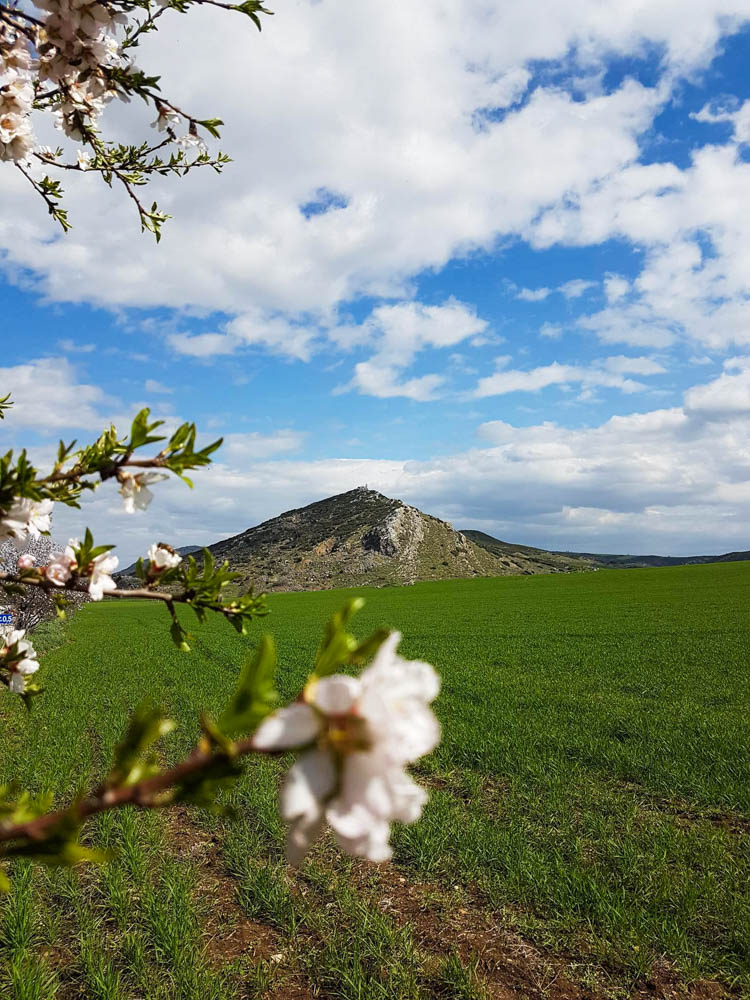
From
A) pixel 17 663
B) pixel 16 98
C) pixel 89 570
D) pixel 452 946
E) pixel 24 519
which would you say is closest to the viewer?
pixel 24 519

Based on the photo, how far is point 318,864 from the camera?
5953mm

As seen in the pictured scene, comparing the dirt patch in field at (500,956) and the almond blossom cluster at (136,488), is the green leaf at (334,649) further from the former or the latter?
the dirt patch in field at (500,956)

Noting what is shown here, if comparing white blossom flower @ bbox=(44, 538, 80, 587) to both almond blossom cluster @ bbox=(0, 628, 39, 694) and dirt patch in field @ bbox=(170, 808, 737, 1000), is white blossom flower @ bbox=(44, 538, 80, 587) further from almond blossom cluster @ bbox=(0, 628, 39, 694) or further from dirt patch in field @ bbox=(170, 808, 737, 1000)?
dirt patch in field @ bbox=(170, 808, 737, 1000)

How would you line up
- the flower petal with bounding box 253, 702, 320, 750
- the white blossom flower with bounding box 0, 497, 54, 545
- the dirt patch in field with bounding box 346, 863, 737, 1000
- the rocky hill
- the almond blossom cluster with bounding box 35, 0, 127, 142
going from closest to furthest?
the flower petal with bounding box 253, 702, 320, 750 < the white blossom flower with bounding box 0, 497, 54, 545 < the almond blossom cluster with bounding box 35, 0, 127, 142 < the dirt patch in field with bounding box 346, 863, 737, 1000 < the rocky hill

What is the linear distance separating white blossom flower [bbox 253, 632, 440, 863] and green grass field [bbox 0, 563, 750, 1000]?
14.7 feet

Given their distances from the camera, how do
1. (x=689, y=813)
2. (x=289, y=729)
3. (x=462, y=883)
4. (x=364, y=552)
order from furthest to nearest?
(x=364, y=552) < (x=689, y=813) < (x=462, y=883) < (x=289, y=729)

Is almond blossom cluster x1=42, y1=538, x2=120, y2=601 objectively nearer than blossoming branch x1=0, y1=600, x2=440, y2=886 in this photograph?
No

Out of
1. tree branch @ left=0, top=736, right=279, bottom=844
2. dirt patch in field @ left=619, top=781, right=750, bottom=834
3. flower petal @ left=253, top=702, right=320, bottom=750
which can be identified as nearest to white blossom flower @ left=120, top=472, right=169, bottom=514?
tree branch @ left=0, top=736, right=279, bottom=844

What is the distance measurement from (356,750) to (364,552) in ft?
342

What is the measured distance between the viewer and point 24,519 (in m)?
1.57

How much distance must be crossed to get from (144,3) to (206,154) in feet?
2.76

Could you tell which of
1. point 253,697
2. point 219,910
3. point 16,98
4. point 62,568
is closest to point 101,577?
point 62,568

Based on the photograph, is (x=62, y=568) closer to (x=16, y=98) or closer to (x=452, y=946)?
(x=16, y=98)

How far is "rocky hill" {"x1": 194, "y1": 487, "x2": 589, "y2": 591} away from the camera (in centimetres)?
9588
